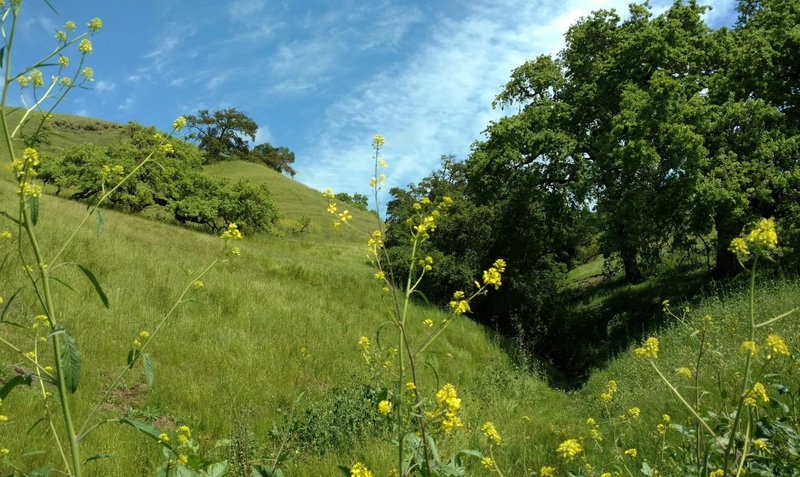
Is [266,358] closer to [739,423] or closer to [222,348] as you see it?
[222,348]

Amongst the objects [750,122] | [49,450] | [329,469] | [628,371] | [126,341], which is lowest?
A: [628,371]

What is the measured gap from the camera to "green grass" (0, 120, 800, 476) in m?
5.32

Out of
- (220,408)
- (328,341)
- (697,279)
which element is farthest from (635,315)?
(220,408)

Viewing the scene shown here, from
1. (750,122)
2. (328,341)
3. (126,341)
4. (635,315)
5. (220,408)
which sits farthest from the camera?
(635,315)

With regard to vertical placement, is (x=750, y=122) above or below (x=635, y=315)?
above

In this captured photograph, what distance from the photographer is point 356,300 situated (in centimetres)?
1319

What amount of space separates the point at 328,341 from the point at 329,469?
16.4 ft

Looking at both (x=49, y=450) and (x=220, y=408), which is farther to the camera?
(x=220, y=408)

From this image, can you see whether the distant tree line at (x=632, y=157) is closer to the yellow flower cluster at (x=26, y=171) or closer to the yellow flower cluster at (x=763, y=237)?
the yellow flower cluster at (x=763, y=237)

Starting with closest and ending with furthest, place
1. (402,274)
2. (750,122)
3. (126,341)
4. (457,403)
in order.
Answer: (457,403) < (126,341) < (750,122) < (402,274)

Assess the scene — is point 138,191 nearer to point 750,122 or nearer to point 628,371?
point 628,371

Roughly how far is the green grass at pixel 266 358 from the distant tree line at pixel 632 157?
2.18 metres

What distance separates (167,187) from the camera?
24.2 m

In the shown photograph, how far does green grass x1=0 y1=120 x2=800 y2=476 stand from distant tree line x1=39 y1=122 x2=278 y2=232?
8.93 metres
